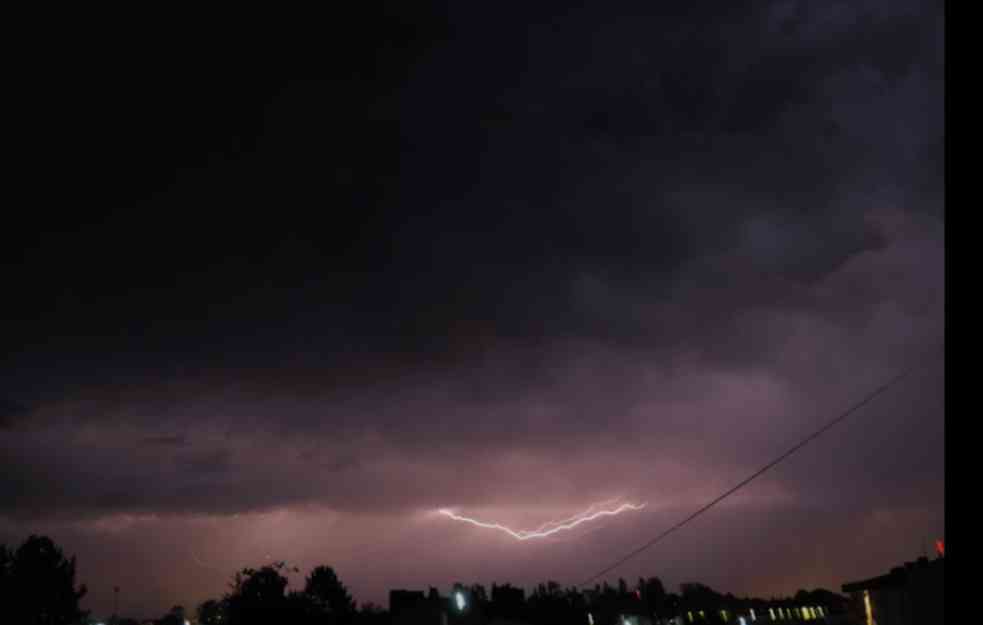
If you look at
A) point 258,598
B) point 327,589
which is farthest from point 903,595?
point 327,589

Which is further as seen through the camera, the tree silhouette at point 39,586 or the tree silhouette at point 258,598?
the tree silhouette at point 39,586

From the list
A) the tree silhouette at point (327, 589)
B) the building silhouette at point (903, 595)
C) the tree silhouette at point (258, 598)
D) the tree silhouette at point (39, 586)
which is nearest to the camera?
the building silhouette at point (903, 595)

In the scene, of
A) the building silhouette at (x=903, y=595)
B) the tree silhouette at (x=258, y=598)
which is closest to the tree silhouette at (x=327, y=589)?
the tree silhouette at (x=258, y=598)

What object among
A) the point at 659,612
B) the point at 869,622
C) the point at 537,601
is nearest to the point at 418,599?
the point at 869,622

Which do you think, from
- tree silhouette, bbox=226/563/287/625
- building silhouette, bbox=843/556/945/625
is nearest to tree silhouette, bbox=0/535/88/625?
tree silhouette, bbox=226/563/287/625

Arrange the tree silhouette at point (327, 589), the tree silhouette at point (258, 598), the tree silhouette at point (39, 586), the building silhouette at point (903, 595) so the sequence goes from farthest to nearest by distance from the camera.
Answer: the tree silhouette at point (327, 589)
the tree silhouette at point (39, 586)
the tree silhouette at point (258, 598)
the building silhouette at point (903, 595)

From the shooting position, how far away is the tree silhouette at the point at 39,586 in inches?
2783

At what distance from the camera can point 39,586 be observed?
7400 cm

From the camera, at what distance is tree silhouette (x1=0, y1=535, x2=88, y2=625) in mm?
70688

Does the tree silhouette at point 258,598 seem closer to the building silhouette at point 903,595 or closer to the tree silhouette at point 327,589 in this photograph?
the tree silhouette at point 327,589

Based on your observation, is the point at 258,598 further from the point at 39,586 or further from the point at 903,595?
the point at 903,595

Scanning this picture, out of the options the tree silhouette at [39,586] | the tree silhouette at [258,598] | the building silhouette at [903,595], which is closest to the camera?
the building silhouette at [903,595]
